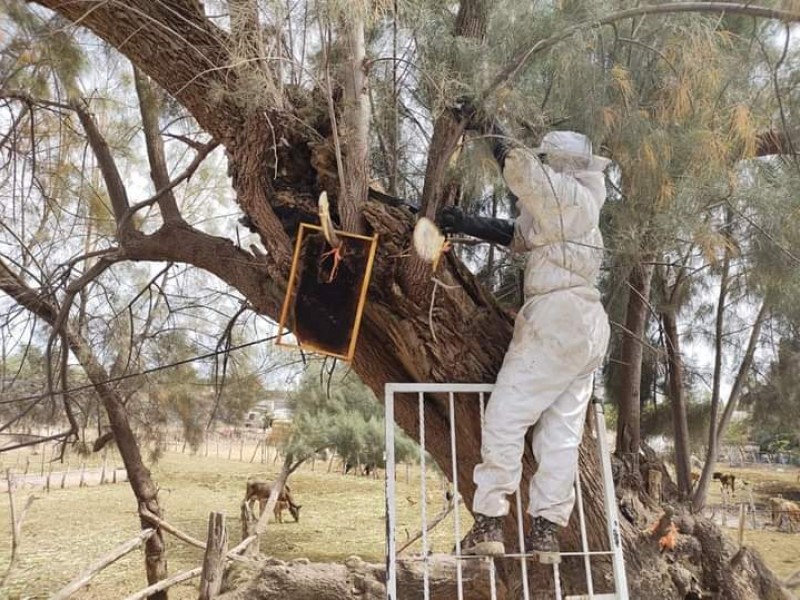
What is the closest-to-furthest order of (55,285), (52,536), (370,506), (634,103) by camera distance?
(634,103)
(55,285)
(52,536)
(370,506)

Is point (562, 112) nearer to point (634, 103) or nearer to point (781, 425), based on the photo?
point (634, 103)

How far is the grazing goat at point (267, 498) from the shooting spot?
24.9 feet

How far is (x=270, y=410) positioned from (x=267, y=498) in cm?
109

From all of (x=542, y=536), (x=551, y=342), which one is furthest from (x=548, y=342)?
(x=542, y=536)

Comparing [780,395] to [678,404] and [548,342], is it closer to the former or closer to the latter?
[678,404]

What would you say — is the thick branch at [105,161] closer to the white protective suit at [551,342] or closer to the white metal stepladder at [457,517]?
the white metal stepladder at [457,517]

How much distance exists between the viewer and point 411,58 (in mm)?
2080

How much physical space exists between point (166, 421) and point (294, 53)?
157 inches

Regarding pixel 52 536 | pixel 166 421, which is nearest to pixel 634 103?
pixel 166 421

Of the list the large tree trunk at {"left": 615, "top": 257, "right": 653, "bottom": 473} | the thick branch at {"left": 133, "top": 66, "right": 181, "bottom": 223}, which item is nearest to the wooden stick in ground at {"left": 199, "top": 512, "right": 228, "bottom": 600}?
the thick branch at {"left": 133, "top": 66, "right": 181, "bottom": 223}

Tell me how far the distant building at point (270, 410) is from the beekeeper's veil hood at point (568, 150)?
3.53 m

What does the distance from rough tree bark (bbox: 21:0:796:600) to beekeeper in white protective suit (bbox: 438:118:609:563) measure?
25cm

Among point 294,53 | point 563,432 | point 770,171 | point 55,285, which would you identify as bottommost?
point 563,432

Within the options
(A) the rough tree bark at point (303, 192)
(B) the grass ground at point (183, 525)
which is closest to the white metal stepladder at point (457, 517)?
(A) the rough tree bark at point (303, 192)
